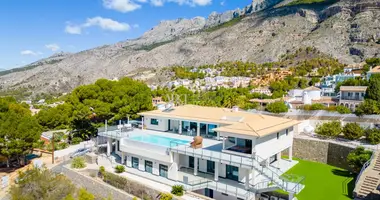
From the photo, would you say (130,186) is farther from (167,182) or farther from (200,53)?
(200,53)

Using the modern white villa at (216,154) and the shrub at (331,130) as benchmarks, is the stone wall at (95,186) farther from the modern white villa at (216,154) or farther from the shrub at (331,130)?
the shrub at (331,130)

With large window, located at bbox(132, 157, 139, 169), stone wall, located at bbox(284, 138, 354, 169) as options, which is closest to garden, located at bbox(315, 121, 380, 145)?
stone wall, located at bbox(284, 138, 354, 169)

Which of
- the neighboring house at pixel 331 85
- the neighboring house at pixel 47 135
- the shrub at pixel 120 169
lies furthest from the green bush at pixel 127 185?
the neighboring house at pixel 331 85

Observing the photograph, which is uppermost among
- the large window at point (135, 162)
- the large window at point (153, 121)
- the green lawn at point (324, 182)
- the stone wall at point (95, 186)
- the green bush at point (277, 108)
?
the green bush at point (277, 108)

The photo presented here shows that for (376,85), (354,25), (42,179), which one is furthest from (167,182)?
(354,25)

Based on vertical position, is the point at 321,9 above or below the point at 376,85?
above

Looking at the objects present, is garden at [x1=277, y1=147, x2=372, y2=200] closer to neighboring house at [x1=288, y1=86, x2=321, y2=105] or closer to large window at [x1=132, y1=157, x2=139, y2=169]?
large window at [x1=132, y1=157, x2=139, y2=169]

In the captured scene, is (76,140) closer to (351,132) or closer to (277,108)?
(277,108)
